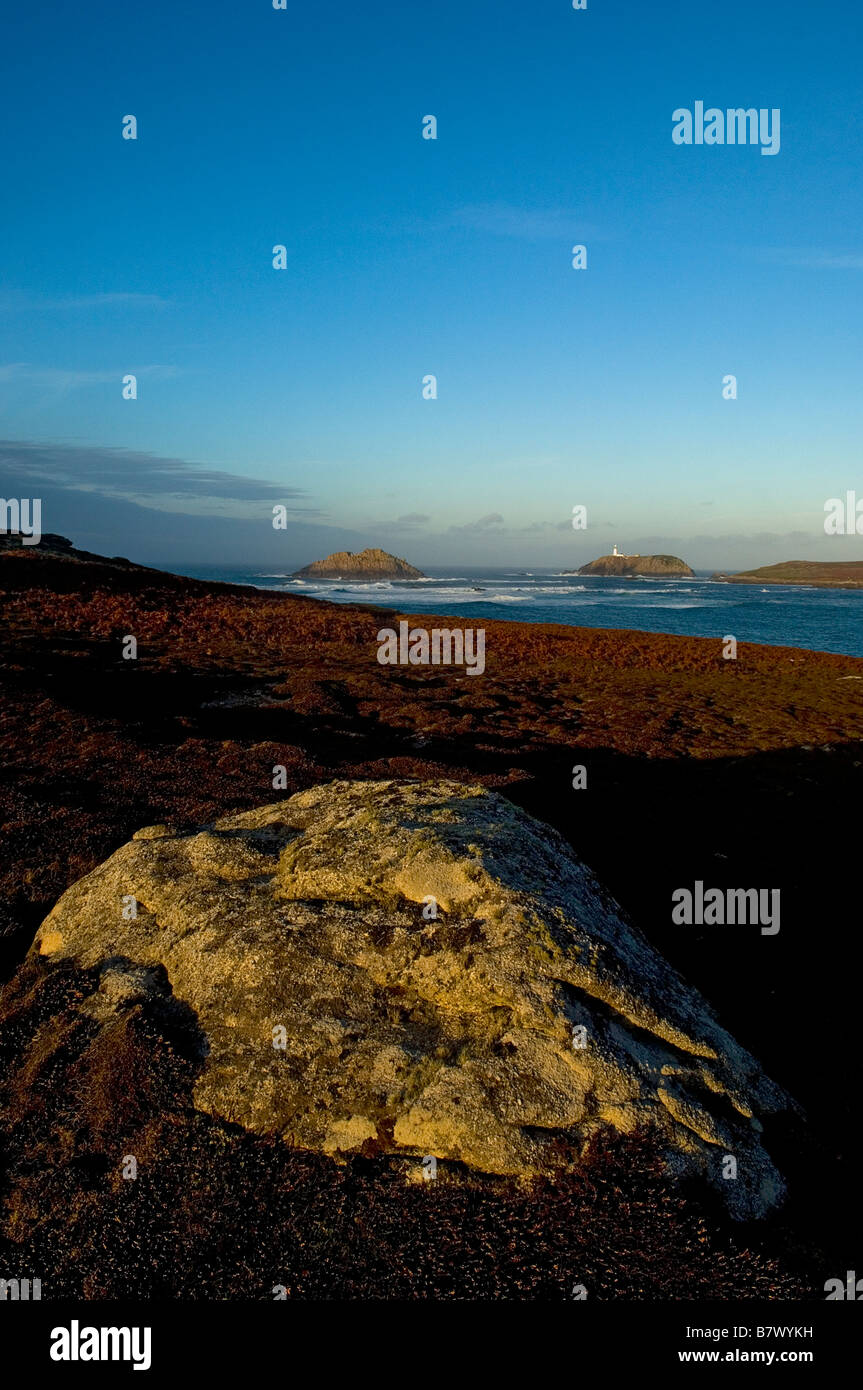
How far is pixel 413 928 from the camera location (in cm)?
560

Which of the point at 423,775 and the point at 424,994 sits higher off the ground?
the point at 423,775

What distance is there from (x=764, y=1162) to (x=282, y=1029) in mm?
3405

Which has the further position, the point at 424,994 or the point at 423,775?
the point at 423,775

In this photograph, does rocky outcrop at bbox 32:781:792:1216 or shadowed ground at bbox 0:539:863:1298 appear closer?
shadowed ground at bbox 0:539:863:1298

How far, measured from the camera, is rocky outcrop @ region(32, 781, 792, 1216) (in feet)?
14.4

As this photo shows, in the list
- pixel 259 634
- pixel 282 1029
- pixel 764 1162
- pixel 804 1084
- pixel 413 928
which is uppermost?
pixel 259 634

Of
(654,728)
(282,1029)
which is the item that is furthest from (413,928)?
(654,728)

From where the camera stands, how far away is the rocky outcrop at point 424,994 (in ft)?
14.4

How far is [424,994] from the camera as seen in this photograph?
5.17 m

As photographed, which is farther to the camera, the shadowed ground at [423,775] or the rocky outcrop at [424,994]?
the rocky outcrop at [424,994]

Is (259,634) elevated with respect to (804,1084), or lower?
elevated
